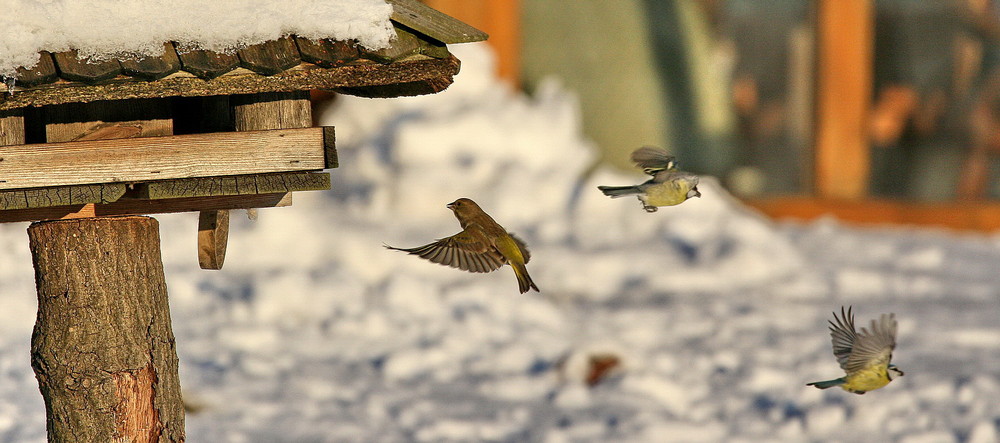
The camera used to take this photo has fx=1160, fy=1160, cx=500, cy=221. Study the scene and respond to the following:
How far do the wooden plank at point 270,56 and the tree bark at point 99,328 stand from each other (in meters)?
0.78

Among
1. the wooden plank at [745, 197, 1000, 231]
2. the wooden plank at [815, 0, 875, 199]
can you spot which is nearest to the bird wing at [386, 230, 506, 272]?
the wooden plank at [745, 197, 1000, 231]

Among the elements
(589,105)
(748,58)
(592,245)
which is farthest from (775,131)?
(592,245)

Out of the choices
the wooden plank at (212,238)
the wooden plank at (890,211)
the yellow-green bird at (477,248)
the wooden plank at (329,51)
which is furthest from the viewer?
the wooden plank at (890,211)

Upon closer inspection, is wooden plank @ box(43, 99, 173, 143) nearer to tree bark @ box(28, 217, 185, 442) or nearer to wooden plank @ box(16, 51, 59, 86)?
tree bark @ box(28, 217, 185, 442)

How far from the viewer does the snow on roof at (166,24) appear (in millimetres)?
2934

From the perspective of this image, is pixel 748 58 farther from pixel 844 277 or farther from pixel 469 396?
pixel 469 396

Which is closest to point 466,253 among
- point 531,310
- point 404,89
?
point 404,89

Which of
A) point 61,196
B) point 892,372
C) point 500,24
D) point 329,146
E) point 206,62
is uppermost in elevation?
point 500,24

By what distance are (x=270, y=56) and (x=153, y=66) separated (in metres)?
0.30

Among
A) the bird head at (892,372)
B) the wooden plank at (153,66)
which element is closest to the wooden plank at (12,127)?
the wooden plank at (153,66)

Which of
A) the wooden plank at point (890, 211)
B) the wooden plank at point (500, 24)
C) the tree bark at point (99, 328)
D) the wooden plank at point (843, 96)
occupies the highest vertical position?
the wooden plank at point (500, 24)

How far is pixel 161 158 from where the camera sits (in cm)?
322

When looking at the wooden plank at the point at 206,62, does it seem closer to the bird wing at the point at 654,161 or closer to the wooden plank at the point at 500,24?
the bird wing at the point at 654,161

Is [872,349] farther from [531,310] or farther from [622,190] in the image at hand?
[531,310]
